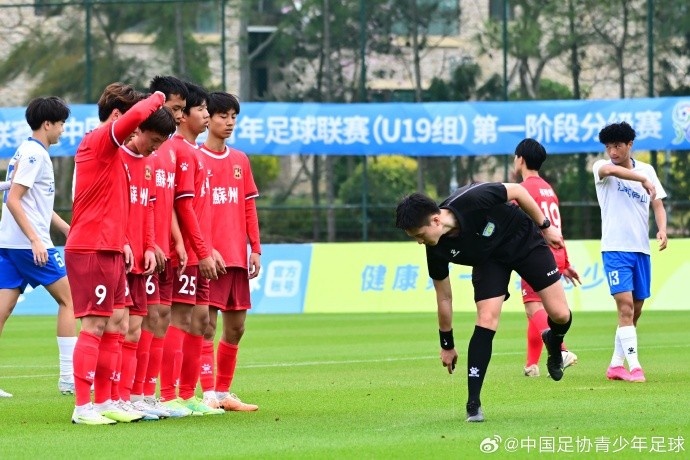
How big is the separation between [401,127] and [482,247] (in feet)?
56.5

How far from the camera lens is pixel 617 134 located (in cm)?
1252

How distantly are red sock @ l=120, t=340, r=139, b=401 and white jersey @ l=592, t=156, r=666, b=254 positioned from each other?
197 inches

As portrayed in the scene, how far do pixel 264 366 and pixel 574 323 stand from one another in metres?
6.74

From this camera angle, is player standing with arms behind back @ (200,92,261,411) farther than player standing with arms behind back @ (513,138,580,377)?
No

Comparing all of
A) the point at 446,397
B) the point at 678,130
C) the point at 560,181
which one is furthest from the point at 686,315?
the point at 446,397

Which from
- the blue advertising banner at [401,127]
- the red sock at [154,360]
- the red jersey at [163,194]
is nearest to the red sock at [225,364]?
the red sock at [154,360]

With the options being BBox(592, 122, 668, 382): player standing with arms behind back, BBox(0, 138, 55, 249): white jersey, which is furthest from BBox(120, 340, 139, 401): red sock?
BBox(592, 122, 668, 382): player standing with arms behind back

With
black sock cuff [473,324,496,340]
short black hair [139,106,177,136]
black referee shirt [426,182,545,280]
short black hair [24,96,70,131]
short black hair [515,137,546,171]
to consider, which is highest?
short black hair [24,96,70,131]

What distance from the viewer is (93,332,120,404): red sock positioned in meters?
9.43

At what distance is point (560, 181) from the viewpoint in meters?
28.7

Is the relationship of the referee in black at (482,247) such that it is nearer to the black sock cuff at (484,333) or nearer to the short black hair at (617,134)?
the black sock cuff at (484,333)

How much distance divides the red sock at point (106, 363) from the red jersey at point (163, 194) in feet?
2.54

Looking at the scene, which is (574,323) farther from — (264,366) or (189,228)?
(189,228)

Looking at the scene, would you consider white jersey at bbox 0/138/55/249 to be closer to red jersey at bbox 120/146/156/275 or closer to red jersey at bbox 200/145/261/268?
red jersey at bbox 200/145/261/268
